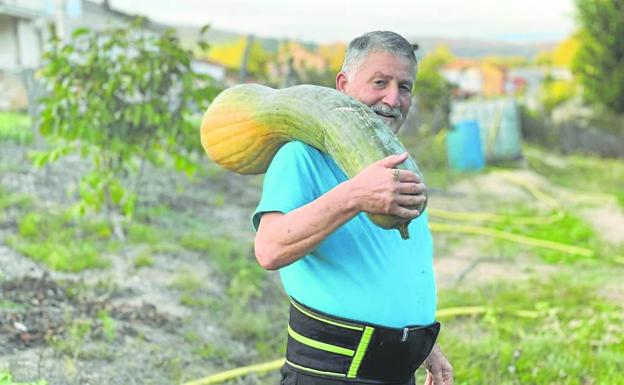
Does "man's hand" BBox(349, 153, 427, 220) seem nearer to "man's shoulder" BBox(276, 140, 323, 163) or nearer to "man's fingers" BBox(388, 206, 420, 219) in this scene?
"man's fingers" BBox(388, 206, 420, 219)

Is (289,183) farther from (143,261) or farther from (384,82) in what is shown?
(143,261)

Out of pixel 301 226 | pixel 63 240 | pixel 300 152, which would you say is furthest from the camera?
pixel 63 240

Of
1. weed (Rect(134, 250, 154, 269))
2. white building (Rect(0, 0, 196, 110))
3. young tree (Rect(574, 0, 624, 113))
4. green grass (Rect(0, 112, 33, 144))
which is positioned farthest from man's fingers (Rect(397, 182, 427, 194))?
white building (Rect(0, 0, 196, 110))

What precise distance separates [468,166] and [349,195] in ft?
51.7

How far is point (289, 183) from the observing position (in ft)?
7.06

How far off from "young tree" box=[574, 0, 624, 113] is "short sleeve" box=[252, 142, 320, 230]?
23.8 m

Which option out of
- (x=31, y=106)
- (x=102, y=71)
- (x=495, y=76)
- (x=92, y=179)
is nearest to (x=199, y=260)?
(x=92, y=179)

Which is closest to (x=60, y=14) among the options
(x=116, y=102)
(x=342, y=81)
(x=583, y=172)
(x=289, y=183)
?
(x=116, y=102)

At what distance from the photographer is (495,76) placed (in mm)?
100688

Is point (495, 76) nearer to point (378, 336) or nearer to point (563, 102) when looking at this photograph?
point (563, 102)

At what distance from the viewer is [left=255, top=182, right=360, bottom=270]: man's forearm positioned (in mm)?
1928

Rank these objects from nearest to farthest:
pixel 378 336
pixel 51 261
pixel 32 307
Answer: pixel 378 336 → pixel 32 307 → pixel 51 261

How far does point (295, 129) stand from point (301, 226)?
1.61 ft

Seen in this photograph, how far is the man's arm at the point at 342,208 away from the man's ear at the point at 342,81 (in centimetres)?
55
